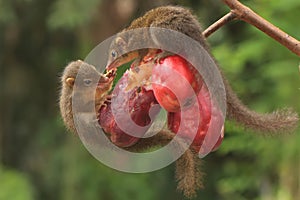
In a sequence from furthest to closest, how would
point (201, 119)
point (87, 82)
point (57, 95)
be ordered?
point (57, 95), point (87, 82), point (201, 119)

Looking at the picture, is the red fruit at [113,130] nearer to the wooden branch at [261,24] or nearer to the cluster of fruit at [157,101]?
the cluster of fruit at [157,101]

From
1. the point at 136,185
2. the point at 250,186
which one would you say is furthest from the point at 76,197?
the point at 250,186

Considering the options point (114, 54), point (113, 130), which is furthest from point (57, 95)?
point (113, 130)

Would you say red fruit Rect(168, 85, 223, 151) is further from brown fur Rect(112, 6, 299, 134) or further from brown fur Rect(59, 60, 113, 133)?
brown fur Rect(59, 60, 113, 133)

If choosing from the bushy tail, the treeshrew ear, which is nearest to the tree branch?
the bushy tail

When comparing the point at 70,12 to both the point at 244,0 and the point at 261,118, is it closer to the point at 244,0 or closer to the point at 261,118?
the point at 244,0

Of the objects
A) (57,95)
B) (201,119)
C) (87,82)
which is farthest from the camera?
(57,95)

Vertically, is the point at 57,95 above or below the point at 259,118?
below

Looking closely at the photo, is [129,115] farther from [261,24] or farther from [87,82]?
[261,24]

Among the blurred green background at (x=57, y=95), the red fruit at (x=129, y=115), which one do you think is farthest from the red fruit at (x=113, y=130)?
the blurred green background at (x=57, y=95)
